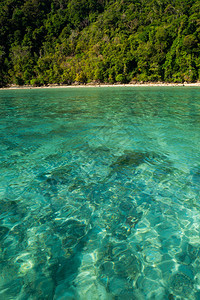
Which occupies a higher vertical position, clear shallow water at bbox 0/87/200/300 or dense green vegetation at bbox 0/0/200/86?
dense green vegetation at bbox 0/0/200/86

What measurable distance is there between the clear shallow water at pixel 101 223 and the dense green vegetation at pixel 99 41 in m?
65.1

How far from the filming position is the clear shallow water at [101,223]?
248cm

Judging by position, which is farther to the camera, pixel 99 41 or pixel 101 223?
pixel 99 41

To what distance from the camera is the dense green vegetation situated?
7000 cm

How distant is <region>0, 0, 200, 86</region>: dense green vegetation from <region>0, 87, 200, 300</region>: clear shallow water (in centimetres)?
6514

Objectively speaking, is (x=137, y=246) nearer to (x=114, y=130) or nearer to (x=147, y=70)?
(x=114, y=130)

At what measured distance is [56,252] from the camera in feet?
9.65

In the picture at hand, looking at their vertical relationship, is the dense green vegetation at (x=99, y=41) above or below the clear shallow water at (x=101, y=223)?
above

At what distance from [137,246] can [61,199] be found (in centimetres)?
193

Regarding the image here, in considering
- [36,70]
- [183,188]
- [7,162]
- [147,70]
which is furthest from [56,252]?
[36,70]

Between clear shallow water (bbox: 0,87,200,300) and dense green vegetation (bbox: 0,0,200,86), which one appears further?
dense green vegetation (bbox: 0,0,200,86)

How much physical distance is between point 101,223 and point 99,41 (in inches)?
4679

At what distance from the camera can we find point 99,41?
106000mm

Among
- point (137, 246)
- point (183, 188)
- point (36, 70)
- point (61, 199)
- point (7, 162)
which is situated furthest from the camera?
point (36, 70)
